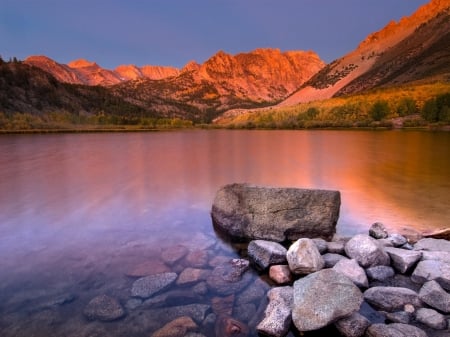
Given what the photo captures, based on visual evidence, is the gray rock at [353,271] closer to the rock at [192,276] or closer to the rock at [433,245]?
the rock at [433,245]

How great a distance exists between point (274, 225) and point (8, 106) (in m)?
142

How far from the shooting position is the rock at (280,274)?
5.64 m

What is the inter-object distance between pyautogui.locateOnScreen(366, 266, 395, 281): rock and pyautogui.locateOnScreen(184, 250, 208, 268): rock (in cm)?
310

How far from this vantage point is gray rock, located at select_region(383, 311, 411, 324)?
14.5ft

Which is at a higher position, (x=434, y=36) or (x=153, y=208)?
(x=434, y=36)

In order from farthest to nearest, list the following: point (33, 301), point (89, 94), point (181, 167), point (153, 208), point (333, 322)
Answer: point (89, 94)
point (181, 167)
point (153, 208)
point (33, 301)
point (333, 322)

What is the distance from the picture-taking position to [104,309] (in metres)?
4.80

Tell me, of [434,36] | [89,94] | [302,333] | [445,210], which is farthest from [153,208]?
[434,36]

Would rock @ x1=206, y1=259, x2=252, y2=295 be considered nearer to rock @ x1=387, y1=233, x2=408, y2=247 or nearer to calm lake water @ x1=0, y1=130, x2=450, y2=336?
calm lake water @ x1=0, y1=130, x2=450, y2=336

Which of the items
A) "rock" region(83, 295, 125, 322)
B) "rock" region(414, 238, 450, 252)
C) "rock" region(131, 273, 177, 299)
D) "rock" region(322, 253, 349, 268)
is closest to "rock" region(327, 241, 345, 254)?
"rock" region(322, 253, 349, 268)

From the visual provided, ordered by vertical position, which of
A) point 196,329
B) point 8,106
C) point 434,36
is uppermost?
→ point 434,36

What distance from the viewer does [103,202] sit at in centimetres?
1188

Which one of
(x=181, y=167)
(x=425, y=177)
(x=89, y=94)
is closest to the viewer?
(x=425, y=177)

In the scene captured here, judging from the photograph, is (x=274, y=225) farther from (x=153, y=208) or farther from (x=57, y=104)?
(x=57, y=104)
